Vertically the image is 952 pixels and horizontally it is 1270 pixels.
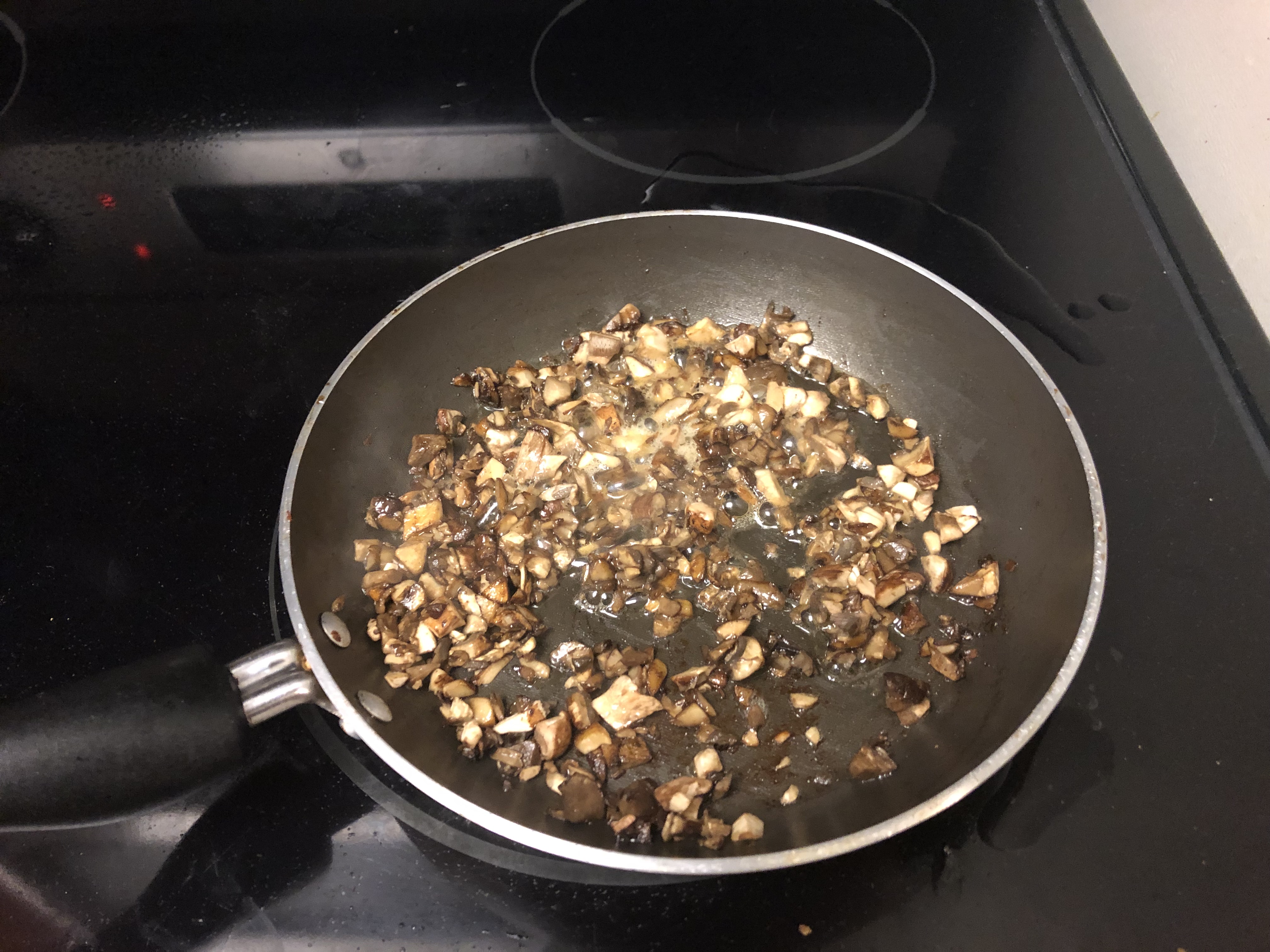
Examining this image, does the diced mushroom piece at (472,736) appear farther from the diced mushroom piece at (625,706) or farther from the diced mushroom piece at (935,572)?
the diced mushroom piece at (935,572)

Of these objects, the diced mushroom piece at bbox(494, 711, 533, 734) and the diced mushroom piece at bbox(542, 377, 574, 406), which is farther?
the diced mushroom piece at bbox(542, 377, 574, 406)

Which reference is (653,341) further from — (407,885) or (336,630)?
(407,885)

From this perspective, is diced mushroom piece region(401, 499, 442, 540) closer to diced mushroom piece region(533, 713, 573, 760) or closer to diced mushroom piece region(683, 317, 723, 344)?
diced mushroom piece region(533, 713, 573, 760)

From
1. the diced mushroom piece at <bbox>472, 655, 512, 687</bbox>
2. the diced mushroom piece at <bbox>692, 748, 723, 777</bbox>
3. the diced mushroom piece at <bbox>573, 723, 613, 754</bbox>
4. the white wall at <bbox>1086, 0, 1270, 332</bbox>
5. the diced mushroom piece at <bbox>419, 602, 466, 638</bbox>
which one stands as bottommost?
the diced mushroom piece at <bbox>472, 655, 512, 687</bbox>

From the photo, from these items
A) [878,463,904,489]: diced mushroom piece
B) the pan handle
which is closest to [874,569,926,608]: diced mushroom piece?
[878,463,904,489]: diced mushroom piece

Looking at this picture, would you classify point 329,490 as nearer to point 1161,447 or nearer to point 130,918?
point 130,918

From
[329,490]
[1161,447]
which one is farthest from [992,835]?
[329,490]

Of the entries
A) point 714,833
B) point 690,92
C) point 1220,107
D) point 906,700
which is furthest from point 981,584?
point 690,92
